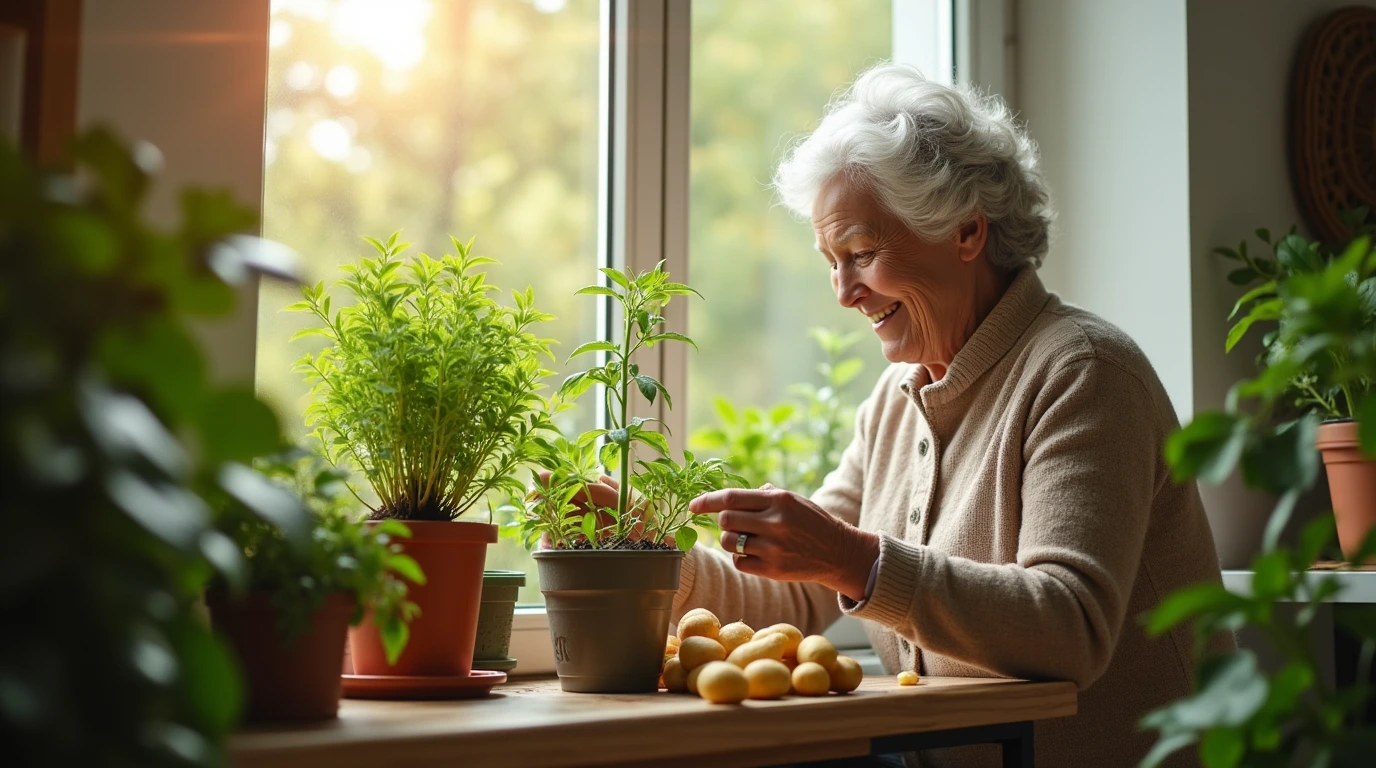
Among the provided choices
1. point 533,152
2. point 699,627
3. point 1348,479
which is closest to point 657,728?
point 699,627

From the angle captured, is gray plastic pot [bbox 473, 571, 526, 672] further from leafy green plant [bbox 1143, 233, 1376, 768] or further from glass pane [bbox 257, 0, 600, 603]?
leafy green plant [bbox 1143, 233, 1376, 768]

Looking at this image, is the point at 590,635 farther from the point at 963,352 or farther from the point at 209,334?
the point at 963,352

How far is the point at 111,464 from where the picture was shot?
20.9 inches

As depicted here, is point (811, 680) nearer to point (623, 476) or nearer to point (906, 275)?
point (623, 476)

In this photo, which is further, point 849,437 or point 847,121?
point 849,437

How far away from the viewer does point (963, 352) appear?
1.81 m

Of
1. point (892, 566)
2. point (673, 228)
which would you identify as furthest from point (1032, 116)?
point (892, 566)

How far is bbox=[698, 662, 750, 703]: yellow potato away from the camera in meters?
1.19

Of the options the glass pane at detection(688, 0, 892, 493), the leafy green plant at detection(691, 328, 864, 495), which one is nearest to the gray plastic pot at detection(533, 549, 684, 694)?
the glass pane at detection(688, 0, 892, 493)

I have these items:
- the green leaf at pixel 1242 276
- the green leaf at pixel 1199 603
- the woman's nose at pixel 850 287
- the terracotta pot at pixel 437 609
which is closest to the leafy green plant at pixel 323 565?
the terracotta pot at pixel 437 609

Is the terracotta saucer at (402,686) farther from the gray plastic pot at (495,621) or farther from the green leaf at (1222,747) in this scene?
the green leaf at (1222,747)

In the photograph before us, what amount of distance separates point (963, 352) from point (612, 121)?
0.69m

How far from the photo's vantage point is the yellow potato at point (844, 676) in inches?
51.5

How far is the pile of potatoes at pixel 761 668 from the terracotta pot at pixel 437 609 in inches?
9.1
